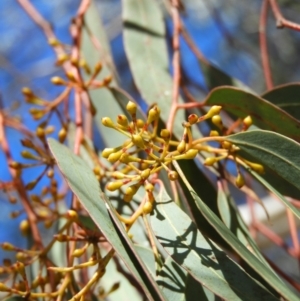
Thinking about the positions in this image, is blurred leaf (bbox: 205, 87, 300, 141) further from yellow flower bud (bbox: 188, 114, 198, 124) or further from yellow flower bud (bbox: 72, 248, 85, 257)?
yellow flower bud (bbox: 72, 248, 85, 257)

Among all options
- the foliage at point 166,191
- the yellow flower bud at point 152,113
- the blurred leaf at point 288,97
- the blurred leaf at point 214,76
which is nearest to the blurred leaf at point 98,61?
the foliage at point 166,191

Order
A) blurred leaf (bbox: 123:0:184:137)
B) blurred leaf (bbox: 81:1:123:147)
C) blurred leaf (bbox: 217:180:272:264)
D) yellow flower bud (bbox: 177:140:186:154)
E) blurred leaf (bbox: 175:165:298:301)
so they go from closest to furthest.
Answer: blurred leaf (bbox: 175:165:298:301) < yellow flower bud (bbox: 177:140:186:154) < blurred leaf (bbox: 217:180:272:264) < blurred leaf (bbox: 123:0:184:137) < blurred leaf (bbox: 81:1:123:147)

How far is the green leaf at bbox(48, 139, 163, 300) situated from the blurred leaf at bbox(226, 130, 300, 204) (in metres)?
0.19

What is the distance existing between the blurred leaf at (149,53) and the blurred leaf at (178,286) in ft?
0.93

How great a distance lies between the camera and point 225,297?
0.62 metres

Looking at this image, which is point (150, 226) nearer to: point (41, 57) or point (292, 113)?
point (292, 113)

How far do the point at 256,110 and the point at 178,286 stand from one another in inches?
11.3

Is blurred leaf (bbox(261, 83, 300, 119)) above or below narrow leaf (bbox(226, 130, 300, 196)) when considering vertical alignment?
above

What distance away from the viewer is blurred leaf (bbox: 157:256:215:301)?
69cm

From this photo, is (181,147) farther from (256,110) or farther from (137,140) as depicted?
(256,110)

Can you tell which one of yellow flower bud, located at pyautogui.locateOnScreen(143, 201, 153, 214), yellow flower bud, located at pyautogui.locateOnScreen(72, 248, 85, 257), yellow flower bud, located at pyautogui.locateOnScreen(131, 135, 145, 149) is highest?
yellow flower bud, located at pyautogui.locateOnScreen(131, 135, 145, 149)

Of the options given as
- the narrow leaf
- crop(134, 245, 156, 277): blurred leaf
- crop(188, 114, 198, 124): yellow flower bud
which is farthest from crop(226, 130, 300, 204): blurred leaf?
crop(134, 245, 156, 277): blurred leaf

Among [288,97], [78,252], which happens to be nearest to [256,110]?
[288,97]

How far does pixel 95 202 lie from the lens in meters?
0.67
